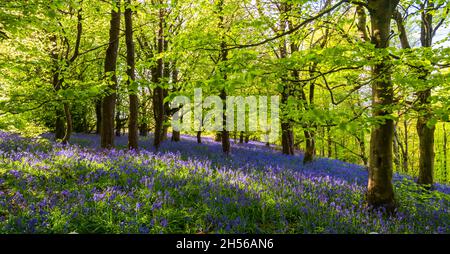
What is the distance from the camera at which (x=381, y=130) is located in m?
6.21

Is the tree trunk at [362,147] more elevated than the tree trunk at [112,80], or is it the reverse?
the tree trunk at [112,80]

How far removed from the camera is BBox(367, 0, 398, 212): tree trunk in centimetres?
595

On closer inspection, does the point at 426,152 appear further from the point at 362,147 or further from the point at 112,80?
the point at 112,80

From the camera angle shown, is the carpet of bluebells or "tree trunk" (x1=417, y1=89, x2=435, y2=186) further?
"tree trunk" (x1=417, y1=89, x2=435, y2=186)

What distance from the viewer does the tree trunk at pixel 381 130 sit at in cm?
595

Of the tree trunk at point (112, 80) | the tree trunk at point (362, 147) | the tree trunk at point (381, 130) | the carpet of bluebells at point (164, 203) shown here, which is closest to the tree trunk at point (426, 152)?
the tree trunk at point (362, 147)

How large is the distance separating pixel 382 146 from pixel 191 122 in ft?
58.2

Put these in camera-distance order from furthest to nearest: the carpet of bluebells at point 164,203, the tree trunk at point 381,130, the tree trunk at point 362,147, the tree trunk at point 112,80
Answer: the tree trunk at point 112,80
the tree trunk at point 362,147
the tree trunk at point 381,130
the carpet of bluebells at point 164,203

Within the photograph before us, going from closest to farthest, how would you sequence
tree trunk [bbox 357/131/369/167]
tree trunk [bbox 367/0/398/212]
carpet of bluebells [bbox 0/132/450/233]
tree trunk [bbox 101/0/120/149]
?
carpet of bluebells [bbox 0/132/450/233]
tree trunk [bbox 367/0/398/212]
tree trunk [bbox 357/131/369/167]
tree trunk [bbox 101/0/120/149]

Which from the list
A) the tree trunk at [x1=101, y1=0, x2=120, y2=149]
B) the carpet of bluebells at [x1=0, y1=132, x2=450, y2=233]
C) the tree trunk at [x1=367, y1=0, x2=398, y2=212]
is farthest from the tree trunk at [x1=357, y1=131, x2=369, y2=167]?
the tree trunk at [x1=101, y1=0, x2=120, y2=149]

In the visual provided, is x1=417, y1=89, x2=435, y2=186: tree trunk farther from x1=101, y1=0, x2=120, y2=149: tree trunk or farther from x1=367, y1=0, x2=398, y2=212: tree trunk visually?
x1=101, y1=0, x2=120, y2=149: tree trunk

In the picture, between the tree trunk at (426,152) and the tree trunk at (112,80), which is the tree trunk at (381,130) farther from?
the tree trunk at (112,80)

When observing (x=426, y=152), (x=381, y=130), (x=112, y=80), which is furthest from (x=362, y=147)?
(x=112, y=80)
